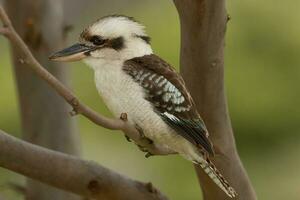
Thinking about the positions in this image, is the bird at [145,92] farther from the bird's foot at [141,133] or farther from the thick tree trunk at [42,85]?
the thick tree trunk at [42,85]

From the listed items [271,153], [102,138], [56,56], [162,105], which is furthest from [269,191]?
[56,56]

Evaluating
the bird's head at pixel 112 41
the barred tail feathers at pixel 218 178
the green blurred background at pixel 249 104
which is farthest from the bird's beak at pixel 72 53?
the green blurred background at pixel 249 104

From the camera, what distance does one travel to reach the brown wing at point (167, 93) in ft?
6.17

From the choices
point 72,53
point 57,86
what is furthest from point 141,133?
point 57,86

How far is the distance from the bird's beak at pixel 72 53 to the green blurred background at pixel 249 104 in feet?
4.76

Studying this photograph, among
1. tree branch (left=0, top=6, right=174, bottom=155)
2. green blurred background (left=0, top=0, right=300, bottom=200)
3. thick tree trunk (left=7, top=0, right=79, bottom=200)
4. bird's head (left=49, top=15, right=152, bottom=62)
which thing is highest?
→ tree branch (left=0, top=6, right=174, bottom=155)

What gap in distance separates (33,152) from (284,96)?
214 centimetres

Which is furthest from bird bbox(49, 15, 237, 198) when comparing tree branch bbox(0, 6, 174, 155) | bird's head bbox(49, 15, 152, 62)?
tree branch bbox(0, 6, 174, 155)

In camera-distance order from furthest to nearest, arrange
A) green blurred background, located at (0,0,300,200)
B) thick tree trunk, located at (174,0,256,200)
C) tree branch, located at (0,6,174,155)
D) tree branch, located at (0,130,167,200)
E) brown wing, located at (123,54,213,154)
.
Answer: green blurred background, located at (0,0,300,200) → brown wing, located at (123,54,213,154) → thick tree trunk, located at (174,0,256,200) → tree branch, located at (0,130,167,200) → tree branch, located at (0,6,174,155)

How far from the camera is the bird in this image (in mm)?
1882

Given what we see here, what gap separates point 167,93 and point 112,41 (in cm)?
15

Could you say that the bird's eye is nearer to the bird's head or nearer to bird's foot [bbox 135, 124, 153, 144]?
the bird's head

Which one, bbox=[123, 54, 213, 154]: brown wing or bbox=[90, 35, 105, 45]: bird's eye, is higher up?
bbox=[90, 35, 105, 45]: bird's eye

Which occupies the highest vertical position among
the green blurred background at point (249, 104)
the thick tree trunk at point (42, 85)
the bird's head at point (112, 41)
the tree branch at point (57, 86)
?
the tree branch at point (57, 86)
